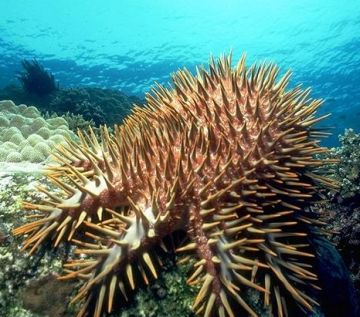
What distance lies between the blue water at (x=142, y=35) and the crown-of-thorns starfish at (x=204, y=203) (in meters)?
34.9

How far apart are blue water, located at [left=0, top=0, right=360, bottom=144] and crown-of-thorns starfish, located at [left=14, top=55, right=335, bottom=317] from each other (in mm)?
34945

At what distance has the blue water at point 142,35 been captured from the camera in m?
36.3

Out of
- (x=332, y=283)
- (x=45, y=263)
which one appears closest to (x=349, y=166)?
(x=332, y=283)

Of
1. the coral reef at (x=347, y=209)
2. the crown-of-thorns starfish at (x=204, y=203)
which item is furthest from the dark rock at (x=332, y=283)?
the coral reef at (x=347, y=209)

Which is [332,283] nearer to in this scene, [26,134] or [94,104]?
[26,134]

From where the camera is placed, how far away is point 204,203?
2.80 meters

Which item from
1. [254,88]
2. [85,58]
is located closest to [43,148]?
[254,88]

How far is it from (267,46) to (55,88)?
99.3 feet

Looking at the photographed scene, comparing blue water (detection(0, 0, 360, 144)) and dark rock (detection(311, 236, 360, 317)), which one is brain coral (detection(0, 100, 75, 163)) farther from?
blue water (detection(0, 0, 360, 144))

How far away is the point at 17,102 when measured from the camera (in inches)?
500

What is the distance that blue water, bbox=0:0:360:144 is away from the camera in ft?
119

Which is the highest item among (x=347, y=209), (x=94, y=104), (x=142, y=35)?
(x=142, y=35)

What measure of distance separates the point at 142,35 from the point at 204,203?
37.0 meters

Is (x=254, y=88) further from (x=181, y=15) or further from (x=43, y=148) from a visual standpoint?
(x=181, y=15)
